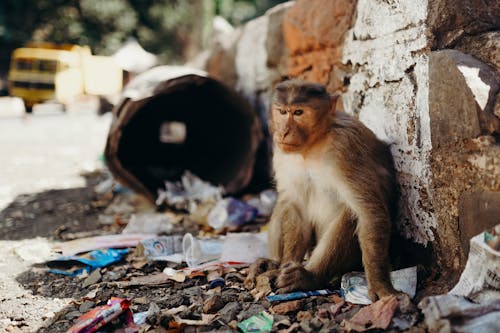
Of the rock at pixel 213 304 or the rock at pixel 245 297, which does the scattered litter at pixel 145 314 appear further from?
the rock at pixel 245 297

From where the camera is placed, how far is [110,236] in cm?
434

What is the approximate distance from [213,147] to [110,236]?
103 inches

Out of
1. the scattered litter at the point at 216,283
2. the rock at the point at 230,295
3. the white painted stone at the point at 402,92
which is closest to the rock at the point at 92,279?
the scattered litter at the point at 216,283

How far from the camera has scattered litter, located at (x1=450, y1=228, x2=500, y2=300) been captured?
2.23 meters

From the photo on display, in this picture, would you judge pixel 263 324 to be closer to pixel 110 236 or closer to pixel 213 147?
pixel 110 236

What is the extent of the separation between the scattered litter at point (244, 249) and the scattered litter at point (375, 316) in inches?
48.5

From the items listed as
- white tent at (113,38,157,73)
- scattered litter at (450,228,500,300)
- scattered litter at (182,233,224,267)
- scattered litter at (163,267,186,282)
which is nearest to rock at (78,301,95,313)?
scattered litter at (163,267,186,282)

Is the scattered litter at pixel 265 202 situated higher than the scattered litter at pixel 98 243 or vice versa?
the scattered litter at pixel 265 202

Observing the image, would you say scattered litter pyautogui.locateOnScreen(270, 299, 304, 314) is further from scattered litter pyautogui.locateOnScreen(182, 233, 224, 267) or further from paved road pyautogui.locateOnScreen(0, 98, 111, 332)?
paved road pyautogui.locateOnScreen(0, 98, 111, 332)

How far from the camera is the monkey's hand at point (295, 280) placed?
9.56 ft

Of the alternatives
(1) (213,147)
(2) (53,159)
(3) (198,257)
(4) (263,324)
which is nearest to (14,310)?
(3) (198,257)

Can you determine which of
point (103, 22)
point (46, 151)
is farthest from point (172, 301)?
point (103, 22)

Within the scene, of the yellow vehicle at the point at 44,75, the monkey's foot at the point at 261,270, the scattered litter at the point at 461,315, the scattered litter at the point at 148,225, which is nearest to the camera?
the scattered litter at the point at 461,315

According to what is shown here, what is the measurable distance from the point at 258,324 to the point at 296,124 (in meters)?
1.06
